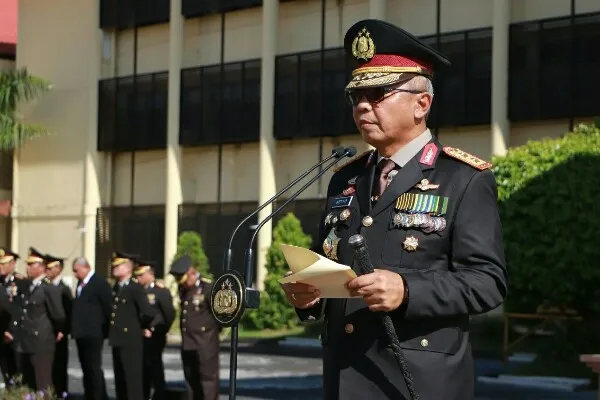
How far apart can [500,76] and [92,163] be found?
14422 millimetres

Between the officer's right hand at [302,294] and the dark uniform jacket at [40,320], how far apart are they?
11.7m

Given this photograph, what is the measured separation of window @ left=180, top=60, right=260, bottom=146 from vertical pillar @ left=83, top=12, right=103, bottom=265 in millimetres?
3565

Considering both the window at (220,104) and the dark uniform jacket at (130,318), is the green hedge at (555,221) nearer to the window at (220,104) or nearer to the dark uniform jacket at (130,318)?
the dark uniform jacket at (130,318)

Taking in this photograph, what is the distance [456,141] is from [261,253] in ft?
21.0

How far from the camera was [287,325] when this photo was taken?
1190 inches

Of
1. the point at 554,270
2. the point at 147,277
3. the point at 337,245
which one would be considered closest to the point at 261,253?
the point at 554,270

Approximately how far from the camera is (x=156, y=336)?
48.5 feet

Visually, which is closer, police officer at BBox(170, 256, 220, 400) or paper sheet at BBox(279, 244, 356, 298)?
paper sheet at BBox(279, 244, 356, 298)

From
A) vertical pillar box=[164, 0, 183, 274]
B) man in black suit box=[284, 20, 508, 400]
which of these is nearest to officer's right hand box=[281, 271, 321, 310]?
man in black suit box=[284, 20, 508, 400]

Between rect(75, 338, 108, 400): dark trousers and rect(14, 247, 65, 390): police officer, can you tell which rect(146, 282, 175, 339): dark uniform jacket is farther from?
rect(14, 247, 65, 390): police officer

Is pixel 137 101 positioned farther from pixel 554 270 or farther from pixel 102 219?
pixel 554 270

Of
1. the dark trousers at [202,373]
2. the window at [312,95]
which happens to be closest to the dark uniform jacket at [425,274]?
the dark trousers at [202,373]

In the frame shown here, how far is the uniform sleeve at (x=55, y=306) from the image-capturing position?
50.3 ft

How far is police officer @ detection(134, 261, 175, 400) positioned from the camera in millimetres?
14719
